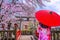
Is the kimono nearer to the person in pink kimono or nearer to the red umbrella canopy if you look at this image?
the person in pink kimono

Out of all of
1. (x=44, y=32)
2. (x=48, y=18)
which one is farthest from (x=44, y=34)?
(x=48, y=18)

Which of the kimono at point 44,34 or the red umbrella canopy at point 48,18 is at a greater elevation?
the red umbrella canopy at point 48,18

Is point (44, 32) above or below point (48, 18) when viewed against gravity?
below

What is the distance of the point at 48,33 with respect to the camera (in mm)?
3057

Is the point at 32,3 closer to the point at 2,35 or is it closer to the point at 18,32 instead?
the point at 18,32

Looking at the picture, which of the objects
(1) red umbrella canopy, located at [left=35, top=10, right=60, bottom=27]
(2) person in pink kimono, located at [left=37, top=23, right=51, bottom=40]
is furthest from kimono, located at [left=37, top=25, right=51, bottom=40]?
(1) red umbrella canopy, located at [left=35, top=10, right=60, bottom=27]

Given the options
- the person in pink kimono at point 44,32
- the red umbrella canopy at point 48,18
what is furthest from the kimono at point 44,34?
the red umbrella canopy at point 48,18

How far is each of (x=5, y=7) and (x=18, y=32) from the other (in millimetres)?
666

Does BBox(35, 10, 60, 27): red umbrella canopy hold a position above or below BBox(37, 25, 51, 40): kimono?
above

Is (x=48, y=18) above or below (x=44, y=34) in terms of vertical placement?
above

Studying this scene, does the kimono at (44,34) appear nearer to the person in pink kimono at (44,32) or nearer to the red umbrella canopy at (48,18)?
the person in pink kimono at (44,32)

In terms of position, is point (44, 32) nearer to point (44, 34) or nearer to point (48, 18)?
point (44, 34)

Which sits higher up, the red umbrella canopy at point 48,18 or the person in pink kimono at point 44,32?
the red umbrella canopy at point 48,18

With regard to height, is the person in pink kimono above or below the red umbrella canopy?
below
